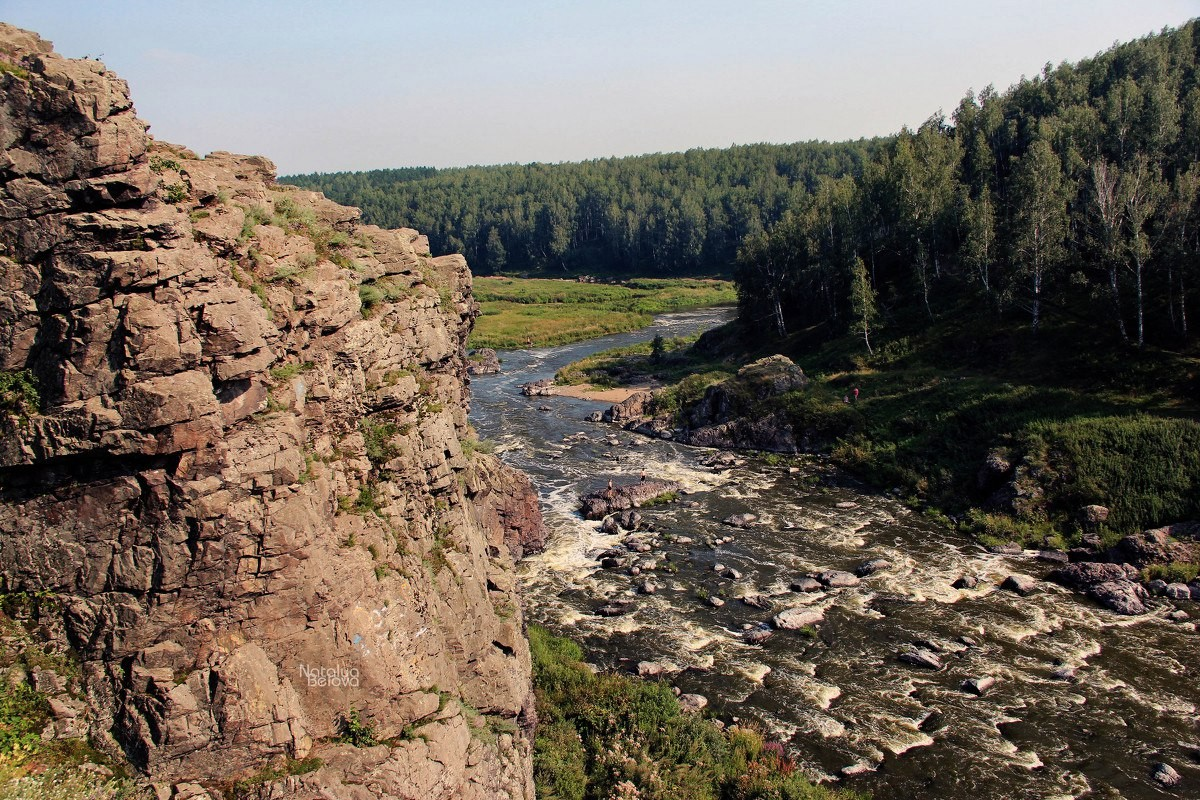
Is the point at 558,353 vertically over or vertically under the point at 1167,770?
over

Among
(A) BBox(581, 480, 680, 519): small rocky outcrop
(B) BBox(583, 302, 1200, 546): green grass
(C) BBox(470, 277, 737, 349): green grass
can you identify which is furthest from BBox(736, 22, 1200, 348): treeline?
(C) BBox(470, 277, 737, 349): green grass

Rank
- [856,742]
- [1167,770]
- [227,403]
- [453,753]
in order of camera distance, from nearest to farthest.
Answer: [227,403] < [453,753] < [1167,770] < [856,742]

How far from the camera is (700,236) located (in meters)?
196

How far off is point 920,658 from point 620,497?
22262 millimetres

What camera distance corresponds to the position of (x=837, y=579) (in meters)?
37.5

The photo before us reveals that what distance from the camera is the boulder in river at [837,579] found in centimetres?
3716

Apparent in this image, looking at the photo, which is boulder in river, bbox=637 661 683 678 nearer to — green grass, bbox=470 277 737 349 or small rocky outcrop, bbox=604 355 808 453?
small rocky outcrop, bbox=604 355 808 453

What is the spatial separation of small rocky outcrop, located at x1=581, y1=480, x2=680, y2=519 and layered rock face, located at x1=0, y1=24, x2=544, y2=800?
2952 centimetres

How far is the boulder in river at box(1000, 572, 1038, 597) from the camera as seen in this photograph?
3603 centimetres

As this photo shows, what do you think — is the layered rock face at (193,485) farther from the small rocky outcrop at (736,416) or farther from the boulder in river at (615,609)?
the small rocky outcrop at (736,416)

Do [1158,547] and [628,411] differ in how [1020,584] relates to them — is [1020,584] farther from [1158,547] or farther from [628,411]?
[628,411]

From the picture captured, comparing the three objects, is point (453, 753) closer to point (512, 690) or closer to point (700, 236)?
point (512, 690)

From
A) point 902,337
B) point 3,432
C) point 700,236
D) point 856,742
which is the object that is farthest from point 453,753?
point 700,236

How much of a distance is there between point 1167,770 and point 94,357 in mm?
31039
